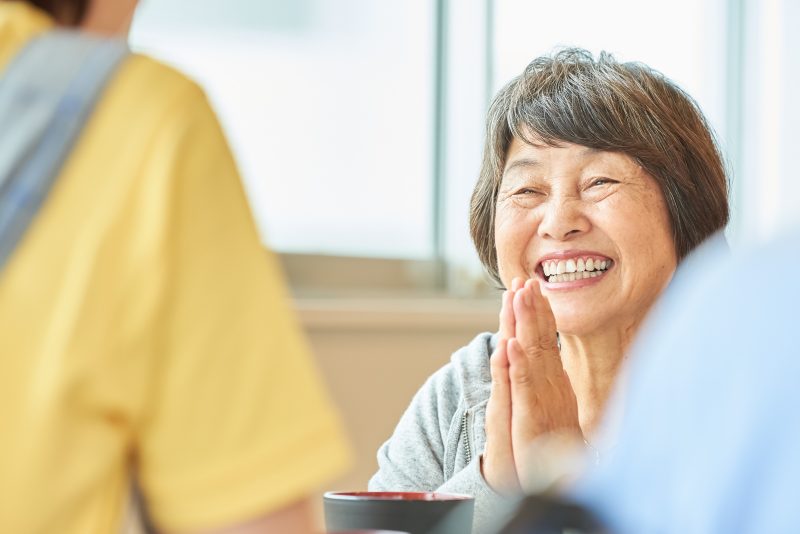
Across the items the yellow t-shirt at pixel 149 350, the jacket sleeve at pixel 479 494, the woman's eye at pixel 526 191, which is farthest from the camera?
the woman's eye at pixel 526 191

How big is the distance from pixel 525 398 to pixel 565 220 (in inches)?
13.9

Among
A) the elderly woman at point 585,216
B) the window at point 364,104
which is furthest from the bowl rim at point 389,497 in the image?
the window at point 364,104

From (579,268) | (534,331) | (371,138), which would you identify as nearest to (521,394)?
(534,331)

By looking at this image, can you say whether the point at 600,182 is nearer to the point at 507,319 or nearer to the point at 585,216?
the point at 585,216

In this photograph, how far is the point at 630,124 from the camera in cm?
158

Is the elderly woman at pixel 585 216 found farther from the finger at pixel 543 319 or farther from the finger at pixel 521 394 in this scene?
the finger at pixel 521 394

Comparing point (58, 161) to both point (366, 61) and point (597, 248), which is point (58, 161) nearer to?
point (597, 248)

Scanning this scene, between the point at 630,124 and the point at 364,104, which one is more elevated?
the point at 630,124

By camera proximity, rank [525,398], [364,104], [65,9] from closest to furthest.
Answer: [65,9]
[525,398]
[364,104]

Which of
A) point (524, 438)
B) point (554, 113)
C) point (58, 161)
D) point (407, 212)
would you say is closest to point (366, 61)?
point (407, 212)

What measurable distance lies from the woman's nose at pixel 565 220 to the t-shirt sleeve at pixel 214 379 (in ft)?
3.38

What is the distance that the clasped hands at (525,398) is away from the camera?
4.29 ft

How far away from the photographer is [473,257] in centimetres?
322

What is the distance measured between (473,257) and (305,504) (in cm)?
258
